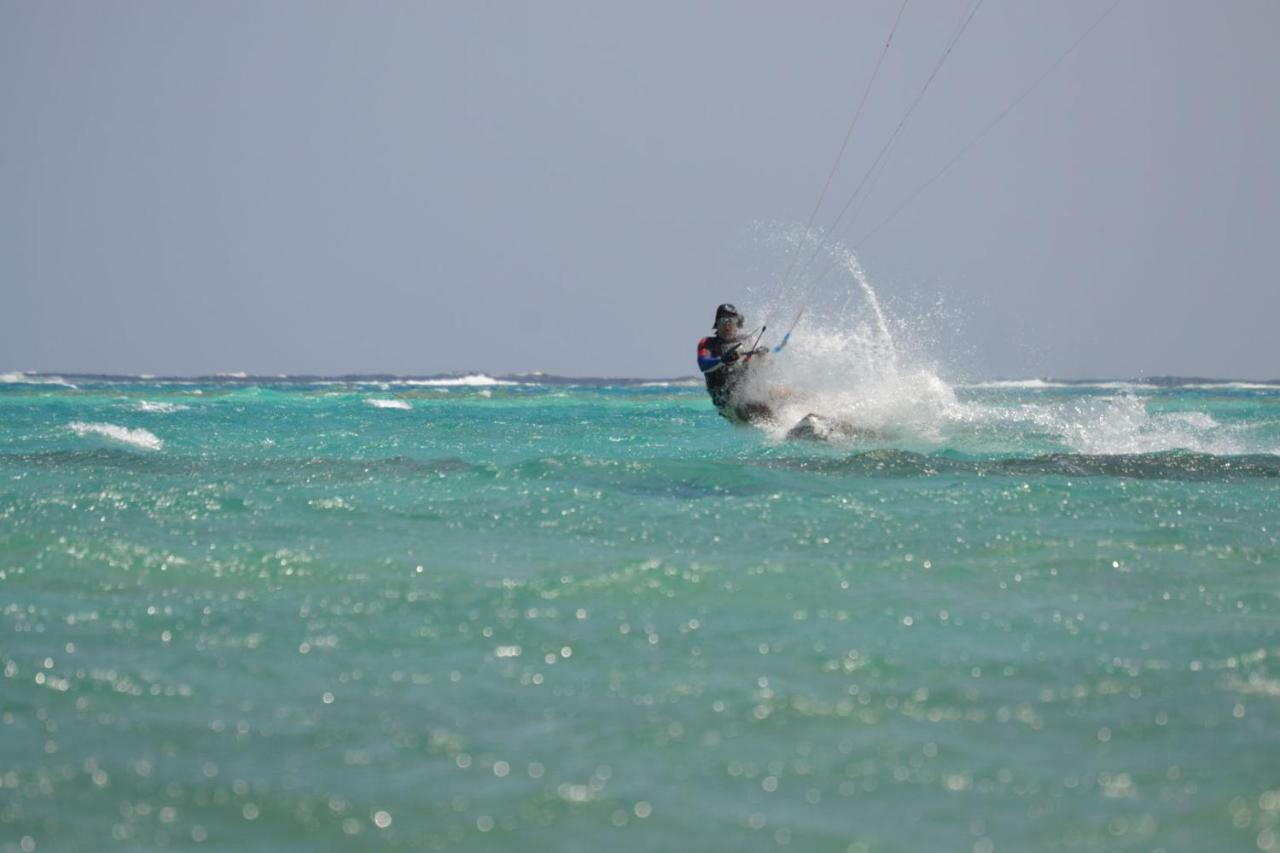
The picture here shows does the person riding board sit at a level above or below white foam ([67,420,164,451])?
above

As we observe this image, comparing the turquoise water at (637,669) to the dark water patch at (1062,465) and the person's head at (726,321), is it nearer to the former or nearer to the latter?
the dark water patch at (1062,465)

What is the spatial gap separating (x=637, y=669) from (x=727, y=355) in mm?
13373

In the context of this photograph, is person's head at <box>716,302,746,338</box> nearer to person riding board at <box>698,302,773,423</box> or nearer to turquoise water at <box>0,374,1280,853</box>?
person riding board at <box>698,302,773,423</box>

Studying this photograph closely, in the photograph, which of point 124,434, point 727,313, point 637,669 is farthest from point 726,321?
point 637,669

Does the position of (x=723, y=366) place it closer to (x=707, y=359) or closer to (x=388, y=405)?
(x=707, y=359)

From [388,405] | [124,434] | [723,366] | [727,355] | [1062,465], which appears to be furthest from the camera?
[388,405]

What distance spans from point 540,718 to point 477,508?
647 centimetres

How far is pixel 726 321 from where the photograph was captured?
19.5 m

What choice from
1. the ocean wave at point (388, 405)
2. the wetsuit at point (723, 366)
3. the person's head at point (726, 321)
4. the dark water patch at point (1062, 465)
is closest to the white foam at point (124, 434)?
the wetsuit at point (723, 366)

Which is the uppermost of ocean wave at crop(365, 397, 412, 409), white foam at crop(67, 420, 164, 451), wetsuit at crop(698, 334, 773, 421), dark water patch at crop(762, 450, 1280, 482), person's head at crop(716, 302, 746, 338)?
person's head at crop(716, 302, 746, 338)

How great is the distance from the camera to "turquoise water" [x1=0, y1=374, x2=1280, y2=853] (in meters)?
4.57

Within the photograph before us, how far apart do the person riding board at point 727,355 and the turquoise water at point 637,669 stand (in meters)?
6.34

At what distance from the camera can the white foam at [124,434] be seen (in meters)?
21.0

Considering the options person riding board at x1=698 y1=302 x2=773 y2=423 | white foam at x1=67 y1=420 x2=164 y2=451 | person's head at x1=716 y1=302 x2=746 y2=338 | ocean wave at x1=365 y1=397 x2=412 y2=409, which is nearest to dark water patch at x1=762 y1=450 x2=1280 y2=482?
person riding board at x1=698 y1=302 x2=773 y2=423
